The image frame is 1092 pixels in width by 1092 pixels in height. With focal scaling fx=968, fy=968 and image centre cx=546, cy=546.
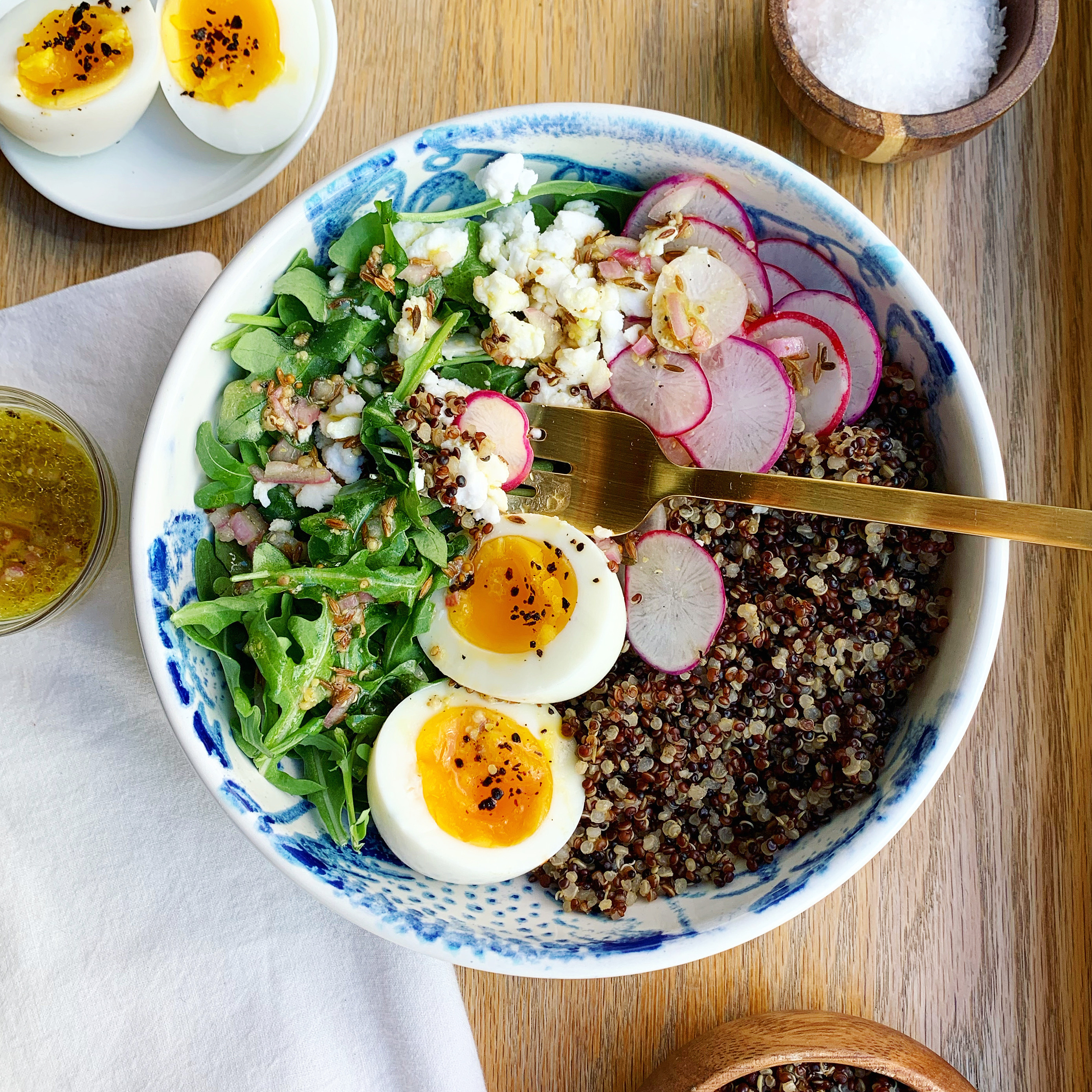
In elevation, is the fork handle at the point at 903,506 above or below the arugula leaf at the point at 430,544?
above

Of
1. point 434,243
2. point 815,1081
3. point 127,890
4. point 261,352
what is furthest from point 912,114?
point 127,890

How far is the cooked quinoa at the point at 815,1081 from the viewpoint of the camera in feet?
4.84

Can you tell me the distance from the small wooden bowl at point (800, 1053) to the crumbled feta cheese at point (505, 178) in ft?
4.25

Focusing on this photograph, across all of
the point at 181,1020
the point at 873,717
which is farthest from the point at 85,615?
the point at 873,717

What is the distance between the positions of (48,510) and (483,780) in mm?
857

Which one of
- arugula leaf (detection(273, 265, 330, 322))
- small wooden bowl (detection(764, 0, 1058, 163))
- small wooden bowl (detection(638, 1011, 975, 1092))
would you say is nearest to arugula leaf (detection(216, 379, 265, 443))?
arugula leaf (detection(273, 265, 330, 322))

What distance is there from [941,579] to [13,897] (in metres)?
1.54

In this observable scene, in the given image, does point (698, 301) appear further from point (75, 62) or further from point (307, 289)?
point (75, 62)

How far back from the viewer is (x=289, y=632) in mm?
1304

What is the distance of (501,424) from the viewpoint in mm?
1345

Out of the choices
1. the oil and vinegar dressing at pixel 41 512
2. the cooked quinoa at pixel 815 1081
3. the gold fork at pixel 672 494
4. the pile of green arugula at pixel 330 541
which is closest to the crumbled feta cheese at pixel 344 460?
the pile of green arugula at pixel 330 541

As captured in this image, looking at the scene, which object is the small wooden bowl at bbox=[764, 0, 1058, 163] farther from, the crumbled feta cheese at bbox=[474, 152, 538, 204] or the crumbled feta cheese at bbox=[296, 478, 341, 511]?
the crumbled feta cheese at bbox=[296, 478, 341, 511]

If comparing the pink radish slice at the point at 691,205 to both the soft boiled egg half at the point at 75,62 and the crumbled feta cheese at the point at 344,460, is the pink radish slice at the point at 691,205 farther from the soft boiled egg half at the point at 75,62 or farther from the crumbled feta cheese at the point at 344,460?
the soft boiled egg half at the point at 75,62

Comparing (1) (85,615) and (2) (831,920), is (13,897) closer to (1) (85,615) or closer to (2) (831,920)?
(1) (85,615)
